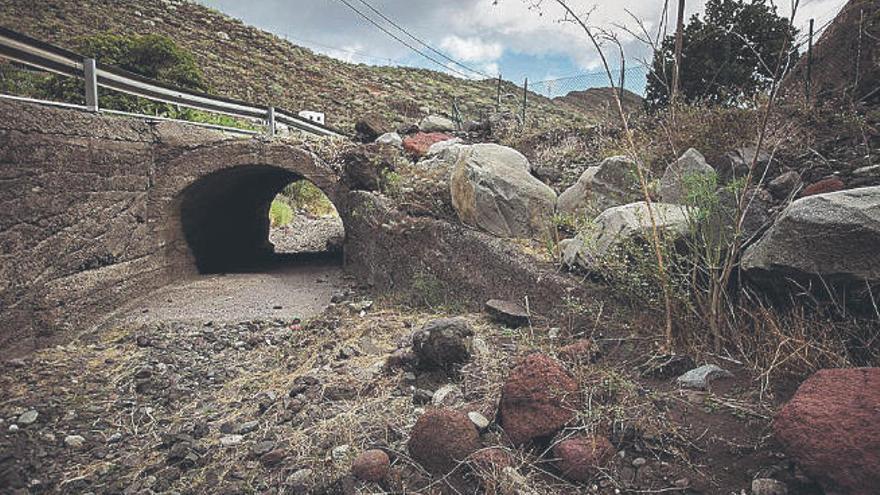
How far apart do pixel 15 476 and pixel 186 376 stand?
1359 millimetres

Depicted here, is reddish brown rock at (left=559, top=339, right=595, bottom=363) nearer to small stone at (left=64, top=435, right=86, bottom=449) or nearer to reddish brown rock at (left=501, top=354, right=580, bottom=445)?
reddish brown rock at (left=501, top=354, right=580, bottom=445)

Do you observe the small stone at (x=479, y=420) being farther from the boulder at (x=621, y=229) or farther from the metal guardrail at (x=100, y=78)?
the metal guardrail at (x=100, y=78)

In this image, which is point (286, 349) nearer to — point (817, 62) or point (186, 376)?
point (186, 376)

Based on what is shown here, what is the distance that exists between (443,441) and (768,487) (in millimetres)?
1247

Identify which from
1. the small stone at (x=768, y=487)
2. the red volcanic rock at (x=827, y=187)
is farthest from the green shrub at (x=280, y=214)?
the small stone at (x=768, y=487)

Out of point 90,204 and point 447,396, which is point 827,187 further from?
point 90,204

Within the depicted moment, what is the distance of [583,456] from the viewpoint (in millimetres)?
2025

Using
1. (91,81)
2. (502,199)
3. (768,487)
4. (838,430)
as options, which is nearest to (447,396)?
(768,487)

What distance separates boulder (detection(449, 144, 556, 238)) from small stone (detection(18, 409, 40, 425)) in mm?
3684

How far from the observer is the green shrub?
41.5 feet

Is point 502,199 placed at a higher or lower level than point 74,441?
higher

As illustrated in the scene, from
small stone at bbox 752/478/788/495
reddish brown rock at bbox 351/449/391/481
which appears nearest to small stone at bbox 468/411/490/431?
reddish brown rock at bbox 351/449/391/481

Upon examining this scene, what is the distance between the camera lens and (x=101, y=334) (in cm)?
496

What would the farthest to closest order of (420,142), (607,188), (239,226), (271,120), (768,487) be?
1. (239,226)
2. (420,142)
3. (271,120)
4. (607,188)
5. (768,487)
